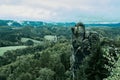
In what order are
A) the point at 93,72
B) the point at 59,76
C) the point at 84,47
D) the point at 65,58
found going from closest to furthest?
the point at 93,72
the point at 84,47
the point at 59,76
the point at 65,58

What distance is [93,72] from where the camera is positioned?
54062 mm

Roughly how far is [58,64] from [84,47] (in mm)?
27593

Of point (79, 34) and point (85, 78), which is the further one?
point (79, 34)

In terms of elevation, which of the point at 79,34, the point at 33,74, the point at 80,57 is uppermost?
the point at 79,34

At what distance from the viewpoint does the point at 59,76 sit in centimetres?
10644

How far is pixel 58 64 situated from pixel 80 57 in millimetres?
26541

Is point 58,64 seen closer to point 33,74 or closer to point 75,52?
point 33,74

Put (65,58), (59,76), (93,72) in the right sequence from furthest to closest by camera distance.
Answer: (65,58) < (59,76) < (93,72)

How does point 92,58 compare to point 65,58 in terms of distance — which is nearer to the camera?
point 92,58

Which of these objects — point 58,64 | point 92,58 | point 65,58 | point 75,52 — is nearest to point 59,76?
point 58,64

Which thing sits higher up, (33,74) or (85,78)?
(85,78)

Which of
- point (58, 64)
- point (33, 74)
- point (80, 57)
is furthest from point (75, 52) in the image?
point (33, 74)

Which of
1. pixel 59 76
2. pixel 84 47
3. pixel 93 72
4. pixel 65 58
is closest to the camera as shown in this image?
pixel 93 72

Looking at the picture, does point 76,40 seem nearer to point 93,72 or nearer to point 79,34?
point 79,34
